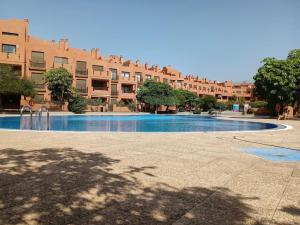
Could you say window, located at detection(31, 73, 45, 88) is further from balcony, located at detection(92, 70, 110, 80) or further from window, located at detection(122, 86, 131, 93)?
window, located at detection(122, 86, 131, 93)

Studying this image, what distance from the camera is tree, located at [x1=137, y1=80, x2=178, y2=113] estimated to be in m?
47.6

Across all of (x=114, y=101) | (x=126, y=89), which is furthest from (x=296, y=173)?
(x=126, y=89)

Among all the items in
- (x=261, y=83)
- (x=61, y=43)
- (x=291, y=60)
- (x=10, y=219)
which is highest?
(x=61, y=43)

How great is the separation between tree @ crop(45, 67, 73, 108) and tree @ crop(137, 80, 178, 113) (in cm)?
1282

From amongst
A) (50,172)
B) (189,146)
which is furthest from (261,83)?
(50,172)

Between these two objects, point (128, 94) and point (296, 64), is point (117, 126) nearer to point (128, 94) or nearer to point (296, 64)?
point (296, 64)

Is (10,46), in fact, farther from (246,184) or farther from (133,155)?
(246,184)

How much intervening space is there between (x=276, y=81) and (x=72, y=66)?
29.0 meters

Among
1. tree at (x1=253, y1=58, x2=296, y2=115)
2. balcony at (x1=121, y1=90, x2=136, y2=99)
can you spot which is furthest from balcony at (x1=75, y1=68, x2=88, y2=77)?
tree at (x1=253, y1=58, x2=296, y2=115)

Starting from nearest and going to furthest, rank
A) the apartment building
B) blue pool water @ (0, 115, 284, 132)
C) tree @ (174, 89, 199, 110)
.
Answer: blue pool water @ (0, 115, 284, 132)
the apartment building
tree @ (174, 89, 199, 110)

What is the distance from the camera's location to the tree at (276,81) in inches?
1276

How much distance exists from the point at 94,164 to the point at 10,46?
38.1m

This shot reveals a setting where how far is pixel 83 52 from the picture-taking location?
4747cm

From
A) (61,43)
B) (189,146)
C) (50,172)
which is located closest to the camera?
(50,172)
